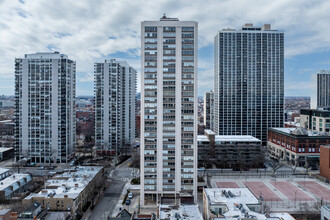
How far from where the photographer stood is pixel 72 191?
44062 millimetres

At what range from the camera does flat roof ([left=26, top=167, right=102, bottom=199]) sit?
4220cm

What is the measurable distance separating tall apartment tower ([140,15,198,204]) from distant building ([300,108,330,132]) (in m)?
64.9

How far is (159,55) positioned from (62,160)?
49515 mm

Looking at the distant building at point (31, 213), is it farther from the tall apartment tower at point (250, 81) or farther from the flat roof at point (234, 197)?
the tall apartment tower at point (250, 81)

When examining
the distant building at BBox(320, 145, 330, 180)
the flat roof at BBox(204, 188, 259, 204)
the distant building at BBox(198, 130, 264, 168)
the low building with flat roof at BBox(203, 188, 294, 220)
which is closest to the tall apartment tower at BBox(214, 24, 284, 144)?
the distant building at BBox(198, 130, 264, 168)

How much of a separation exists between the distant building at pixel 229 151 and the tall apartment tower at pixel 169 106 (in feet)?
92.5

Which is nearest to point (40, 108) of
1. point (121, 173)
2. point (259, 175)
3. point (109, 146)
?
point (109, 146)

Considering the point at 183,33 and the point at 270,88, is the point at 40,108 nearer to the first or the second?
the point at 183,33

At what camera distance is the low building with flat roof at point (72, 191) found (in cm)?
4034

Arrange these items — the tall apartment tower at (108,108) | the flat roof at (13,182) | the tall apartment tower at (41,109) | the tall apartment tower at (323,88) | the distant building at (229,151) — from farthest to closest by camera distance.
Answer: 1. the tall apartment tower at (323,88)
2. the tall apartment tower at (108,108)
3. the tall apartment tower at (41,109)
4. the distant building at (229,151)
5. the flat roof at (13,182)

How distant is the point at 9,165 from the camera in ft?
244

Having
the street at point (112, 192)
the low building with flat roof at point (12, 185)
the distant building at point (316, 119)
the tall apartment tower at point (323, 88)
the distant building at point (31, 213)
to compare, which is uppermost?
the tall apartment tower at point (323, 88)

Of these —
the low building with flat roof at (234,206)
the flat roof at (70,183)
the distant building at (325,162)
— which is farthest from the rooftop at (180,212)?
the distant building at (325,162)

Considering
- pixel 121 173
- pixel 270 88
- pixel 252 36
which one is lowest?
pixel 121 173
